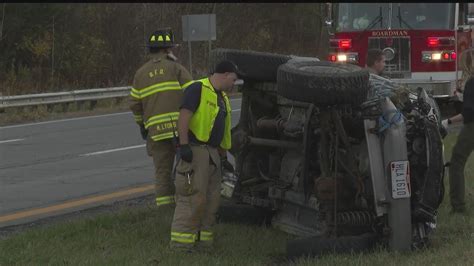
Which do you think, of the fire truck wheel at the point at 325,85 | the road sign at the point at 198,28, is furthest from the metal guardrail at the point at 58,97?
the fire truck wheel at the point at 325,85

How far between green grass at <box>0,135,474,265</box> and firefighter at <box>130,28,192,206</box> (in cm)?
44

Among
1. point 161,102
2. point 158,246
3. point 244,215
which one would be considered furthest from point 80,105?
point 158,246

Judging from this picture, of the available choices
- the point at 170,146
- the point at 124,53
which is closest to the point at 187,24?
the point at 124,53

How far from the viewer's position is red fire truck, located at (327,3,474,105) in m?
14.9

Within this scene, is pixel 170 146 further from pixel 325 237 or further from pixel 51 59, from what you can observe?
pixel 51 59

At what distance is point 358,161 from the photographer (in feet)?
21.6

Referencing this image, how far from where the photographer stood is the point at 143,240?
22.9 ft

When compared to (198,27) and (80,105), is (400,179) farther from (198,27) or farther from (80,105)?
(198,27)

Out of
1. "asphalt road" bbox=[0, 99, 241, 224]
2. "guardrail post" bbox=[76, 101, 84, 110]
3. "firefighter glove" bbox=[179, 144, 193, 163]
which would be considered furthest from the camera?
"guardrail post" bbox=[76, 101, 84, 110]

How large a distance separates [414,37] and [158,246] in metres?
9.43

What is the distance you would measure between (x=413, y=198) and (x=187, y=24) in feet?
69.4

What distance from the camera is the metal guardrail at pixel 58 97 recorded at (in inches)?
861

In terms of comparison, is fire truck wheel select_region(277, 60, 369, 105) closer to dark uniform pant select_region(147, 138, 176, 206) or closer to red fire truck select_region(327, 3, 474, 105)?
dark uniform pant select_region(147, 138, 176, 206)

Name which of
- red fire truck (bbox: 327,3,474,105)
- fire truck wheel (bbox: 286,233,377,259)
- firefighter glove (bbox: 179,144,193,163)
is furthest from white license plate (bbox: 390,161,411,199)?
red fire truck (bbox: 327,3,474,105)
